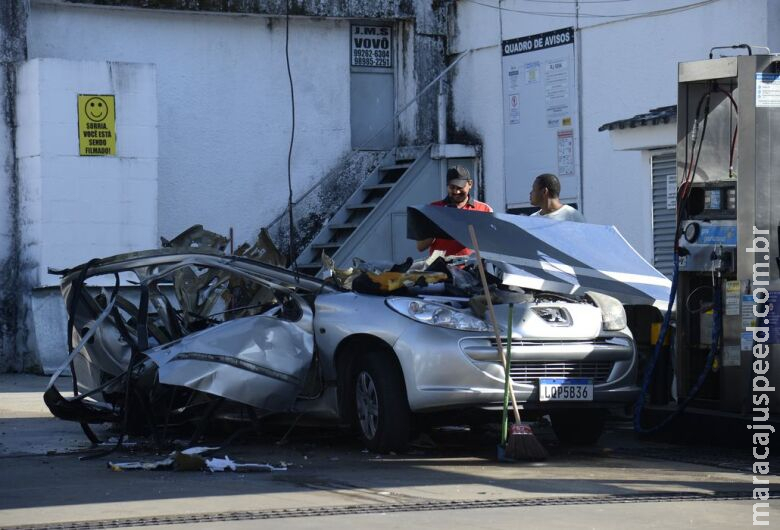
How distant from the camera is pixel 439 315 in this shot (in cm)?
891

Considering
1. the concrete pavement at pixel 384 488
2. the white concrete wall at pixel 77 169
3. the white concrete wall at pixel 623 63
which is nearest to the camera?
the concrete pavement at pixel 384 488

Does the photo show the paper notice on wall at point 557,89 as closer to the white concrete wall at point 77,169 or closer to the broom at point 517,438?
the white concrete wall at point 77,169

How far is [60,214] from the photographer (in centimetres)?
1591

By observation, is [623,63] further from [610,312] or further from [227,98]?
[610,312]

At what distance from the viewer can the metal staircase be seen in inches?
717

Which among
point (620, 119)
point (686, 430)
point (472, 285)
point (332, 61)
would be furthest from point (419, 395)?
point (332, 61)

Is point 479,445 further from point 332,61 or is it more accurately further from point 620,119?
point 332,61

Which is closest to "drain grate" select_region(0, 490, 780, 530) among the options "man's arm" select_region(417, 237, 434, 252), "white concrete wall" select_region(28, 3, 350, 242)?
"man's arm" select_region(417, 237, 434, 252)

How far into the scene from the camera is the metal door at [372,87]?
1883cm

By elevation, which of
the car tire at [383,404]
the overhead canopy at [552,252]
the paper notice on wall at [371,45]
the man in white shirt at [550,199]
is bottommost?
the car tire at [383,404]

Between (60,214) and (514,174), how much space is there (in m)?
5.68

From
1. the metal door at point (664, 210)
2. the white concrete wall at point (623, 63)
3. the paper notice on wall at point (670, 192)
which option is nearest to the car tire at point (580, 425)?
the metal door at point (664, 210)

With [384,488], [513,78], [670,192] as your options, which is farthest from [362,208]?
[384,488]

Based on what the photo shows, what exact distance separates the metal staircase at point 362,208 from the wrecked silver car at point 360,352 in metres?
8.07
